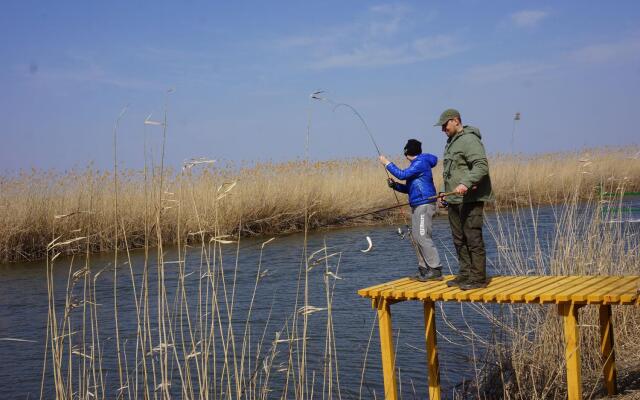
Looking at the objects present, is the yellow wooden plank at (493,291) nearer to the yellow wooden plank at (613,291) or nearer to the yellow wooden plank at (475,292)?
the yellow wooden plank at (475,292)

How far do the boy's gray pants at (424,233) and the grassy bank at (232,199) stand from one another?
19.6 feet

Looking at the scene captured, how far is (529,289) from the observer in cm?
482

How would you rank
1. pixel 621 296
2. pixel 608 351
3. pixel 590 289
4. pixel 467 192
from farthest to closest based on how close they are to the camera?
1. pixel 608 351
2. pixel 467 192
3. pixel 590 289
4. pixel 621 296

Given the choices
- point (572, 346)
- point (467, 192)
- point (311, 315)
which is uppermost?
point (467, 192)

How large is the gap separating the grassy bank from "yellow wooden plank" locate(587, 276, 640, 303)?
22.2 ft

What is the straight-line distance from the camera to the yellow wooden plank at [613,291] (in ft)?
14.4

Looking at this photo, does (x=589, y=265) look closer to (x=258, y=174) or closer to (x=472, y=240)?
(x=472, y=240)

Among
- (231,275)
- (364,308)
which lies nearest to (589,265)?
(364,308)

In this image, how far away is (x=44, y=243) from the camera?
15.3 metres

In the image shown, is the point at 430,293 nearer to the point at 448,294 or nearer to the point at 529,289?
the point at 448,294

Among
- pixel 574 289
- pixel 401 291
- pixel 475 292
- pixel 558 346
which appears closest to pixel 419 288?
pixel 401 291

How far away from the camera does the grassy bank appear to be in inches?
582

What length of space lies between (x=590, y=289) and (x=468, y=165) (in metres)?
1.11

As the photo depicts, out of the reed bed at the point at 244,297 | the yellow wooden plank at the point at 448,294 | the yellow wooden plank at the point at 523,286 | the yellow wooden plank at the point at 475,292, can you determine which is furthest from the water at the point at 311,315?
the yellow wooden plank at the point at 448,294
